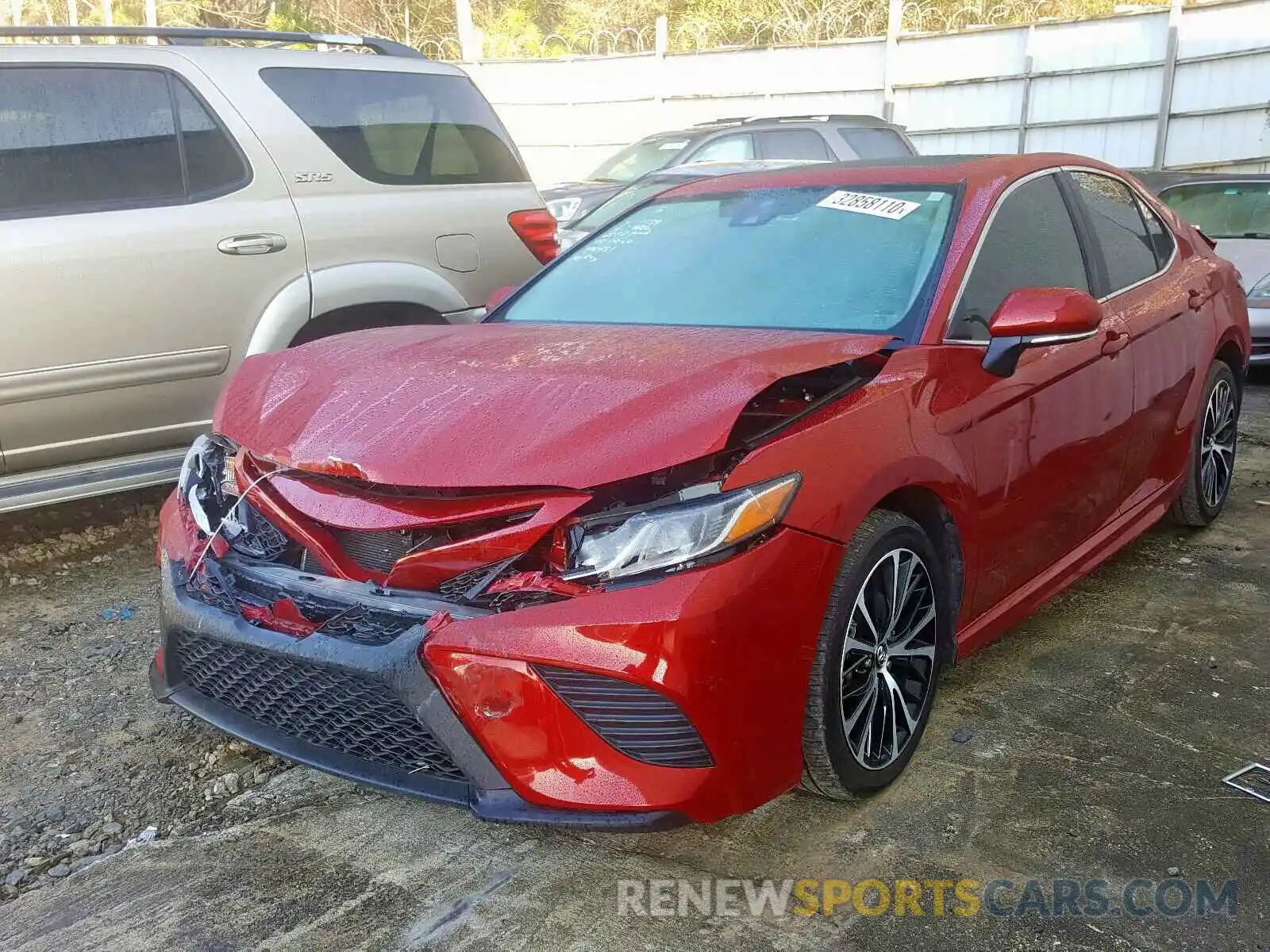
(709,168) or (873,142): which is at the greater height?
(873,142)

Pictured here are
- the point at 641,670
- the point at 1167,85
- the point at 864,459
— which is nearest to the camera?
the point at 641,670

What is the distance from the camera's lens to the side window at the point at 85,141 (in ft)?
13.4

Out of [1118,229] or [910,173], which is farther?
[1118,229]

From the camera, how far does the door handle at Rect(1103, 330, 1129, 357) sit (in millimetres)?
3488

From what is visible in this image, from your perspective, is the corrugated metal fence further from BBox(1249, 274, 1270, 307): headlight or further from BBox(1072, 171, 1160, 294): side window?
BBox(1072, 171, 1160, 294): side window

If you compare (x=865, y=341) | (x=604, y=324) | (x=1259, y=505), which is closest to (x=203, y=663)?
(x=604, y=324)

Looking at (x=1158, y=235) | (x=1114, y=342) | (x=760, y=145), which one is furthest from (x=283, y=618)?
(x=760, y=145)

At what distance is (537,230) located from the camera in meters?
5.21

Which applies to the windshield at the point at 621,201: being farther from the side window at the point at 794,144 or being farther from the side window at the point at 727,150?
the side window at the point at 794,144

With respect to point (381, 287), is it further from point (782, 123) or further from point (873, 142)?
point (873, 142)

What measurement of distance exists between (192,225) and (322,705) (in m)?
2.61

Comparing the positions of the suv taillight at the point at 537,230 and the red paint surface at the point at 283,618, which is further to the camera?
the suv taillight at the point at 537,230

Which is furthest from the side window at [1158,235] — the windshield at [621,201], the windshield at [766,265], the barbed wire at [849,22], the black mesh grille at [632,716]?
the barbed wire at [849,22]

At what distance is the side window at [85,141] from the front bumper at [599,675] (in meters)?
2.58
